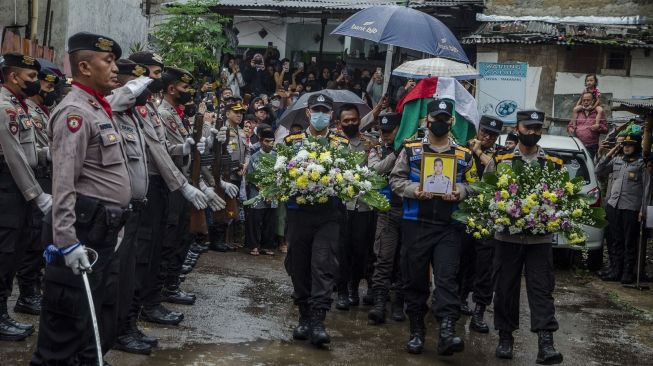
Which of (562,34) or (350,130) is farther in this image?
(562,34)

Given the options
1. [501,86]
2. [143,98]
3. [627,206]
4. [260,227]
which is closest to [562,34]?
[501,86]

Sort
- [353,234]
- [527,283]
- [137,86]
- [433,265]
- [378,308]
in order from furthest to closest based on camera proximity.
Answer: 1. [353,234]
2. [378,308]
3. [433,265]
4. [527,283]
5. [137,86]

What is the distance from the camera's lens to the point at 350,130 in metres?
10.4

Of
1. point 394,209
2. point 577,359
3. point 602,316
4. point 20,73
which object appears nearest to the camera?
point 20,73

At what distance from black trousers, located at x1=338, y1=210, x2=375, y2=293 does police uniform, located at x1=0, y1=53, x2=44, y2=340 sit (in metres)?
3.68

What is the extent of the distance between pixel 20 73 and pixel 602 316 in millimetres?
7109

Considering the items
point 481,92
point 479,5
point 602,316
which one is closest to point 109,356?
point 602,316

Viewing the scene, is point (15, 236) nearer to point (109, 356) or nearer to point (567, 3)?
point (109, 356)

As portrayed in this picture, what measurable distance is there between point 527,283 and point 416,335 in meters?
1.11

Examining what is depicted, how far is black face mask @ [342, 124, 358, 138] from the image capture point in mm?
10328

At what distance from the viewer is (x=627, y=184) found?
14.3 m

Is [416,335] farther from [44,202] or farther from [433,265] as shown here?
[44,202]

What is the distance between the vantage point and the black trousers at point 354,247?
10586 millimetres

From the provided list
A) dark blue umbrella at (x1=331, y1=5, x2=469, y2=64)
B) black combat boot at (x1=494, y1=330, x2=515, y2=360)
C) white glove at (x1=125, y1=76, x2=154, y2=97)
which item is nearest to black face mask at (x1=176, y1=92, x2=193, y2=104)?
white glove at (x1=125, y1=76, x2=154, y2=97)
